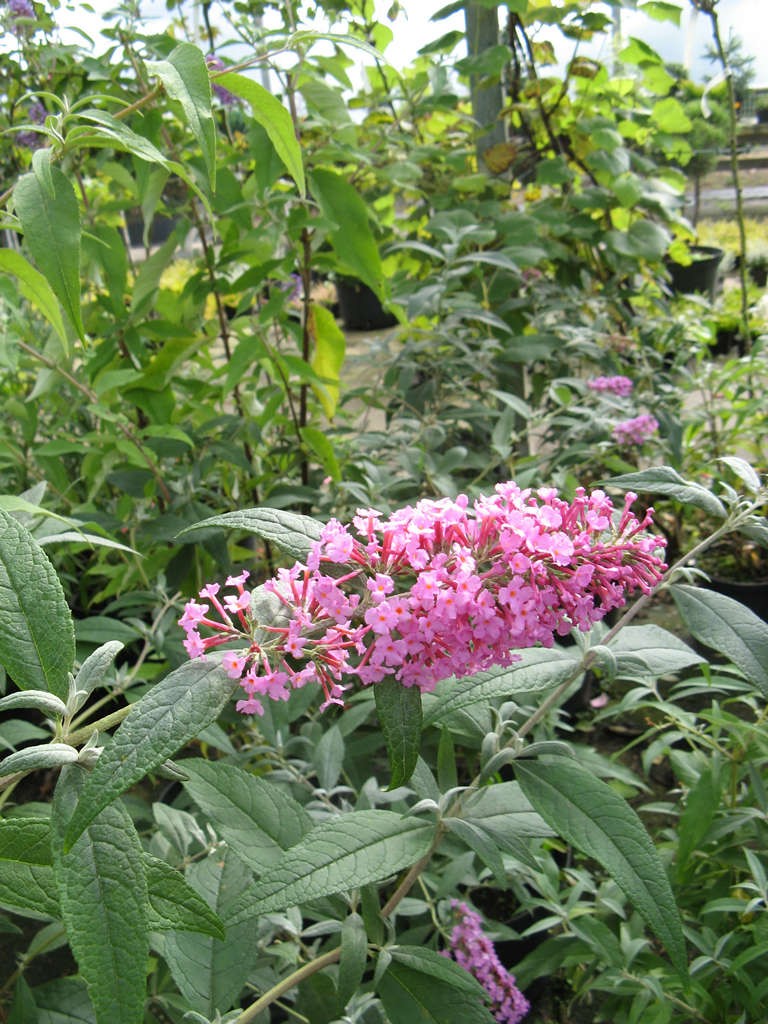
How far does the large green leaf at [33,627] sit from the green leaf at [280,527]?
0.10 m

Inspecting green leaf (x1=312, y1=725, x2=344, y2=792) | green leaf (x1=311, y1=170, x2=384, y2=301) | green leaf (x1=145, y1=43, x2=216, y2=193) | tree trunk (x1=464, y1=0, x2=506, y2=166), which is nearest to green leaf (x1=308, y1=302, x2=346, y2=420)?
green leaf (x1=311, y1=170, x2=384, y2=301)

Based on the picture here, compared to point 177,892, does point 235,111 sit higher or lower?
higher

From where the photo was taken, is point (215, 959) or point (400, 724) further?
point (215, 959)

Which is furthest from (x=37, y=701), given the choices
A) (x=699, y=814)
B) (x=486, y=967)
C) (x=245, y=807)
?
(x=699, y=814)

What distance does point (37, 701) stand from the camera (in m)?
0.56

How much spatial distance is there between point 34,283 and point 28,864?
20.3 inches

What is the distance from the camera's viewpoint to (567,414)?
6.35 ft

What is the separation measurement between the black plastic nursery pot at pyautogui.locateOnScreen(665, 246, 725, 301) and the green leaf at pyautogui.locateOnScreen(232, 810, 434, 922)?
349cm

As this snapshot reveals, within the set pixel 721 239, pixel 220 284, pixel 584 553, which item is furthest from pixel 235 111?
pixel 721 239

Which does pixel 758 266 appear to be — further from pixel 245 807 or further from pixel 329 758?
pixel 245 807

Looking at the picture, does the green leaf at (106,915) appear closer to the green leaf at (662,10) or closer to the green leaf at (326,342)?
the green leaf at (326,342)

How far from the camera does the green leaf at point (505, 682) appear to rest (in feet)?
2.22

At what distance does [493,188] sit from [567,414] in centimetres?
61

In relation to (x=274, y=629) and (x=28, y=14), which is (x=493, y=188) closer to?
(x=28, y=14)
